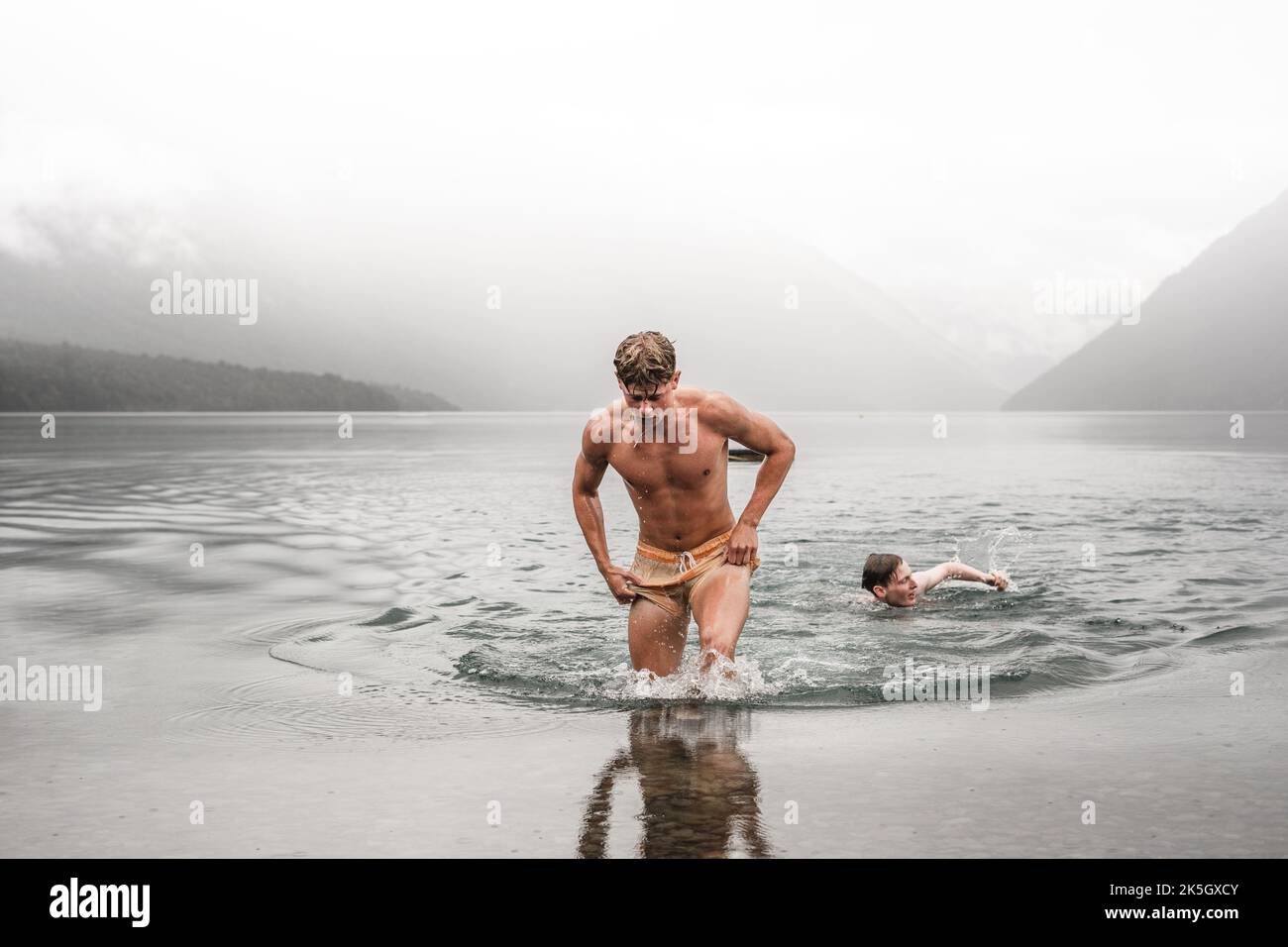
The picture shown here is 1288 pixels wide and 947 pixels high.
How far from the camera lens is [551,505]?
2481cm

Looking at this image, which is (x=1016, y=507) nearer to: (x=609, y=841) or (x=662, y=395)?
(x=662, y=395)

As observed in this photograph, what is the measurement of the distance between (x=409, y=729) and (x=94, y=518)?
50.0ft

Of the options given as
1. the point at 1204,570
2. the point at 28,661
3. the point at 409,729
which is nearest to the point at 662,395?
the point at 409,729

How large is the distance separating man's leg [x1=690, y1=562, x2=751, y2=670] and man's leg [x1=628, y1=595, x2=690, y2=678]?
238 mm

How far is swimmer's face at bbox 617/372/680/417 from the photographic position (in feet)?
23.3

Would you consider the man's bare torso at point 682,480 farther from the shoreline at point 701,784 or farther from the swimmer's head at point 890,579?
the swimmer's head at point 890,579

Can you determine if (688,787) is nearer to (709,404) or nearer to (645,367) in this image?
(645,367)

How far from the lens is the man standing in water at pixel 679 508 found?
7574 mm

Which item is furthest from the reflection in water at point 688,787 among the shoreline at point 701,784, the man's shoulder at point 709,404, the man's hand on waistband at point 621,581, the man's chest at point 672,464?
the man's shoulder at point 709,404

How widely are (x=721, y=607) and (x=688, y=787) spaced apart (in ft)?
6.84

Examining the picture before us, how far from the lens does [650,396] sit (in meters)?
7.16

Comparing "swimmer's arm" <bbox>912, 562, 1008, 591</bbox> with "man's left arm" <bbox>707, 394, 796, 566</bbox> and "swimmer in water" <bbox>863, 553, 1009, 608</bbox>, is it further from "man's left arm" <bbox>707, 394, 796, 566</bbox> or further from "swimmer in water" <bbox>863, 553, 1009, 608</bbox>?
"man's left arm" <bbox>707, 394, 796, 566</bbox>

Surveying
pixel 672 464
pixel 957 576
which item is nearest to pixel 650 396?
pixel 672 464

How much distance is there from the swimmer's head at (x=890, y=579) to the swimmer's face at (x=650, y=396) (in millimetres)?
4649
